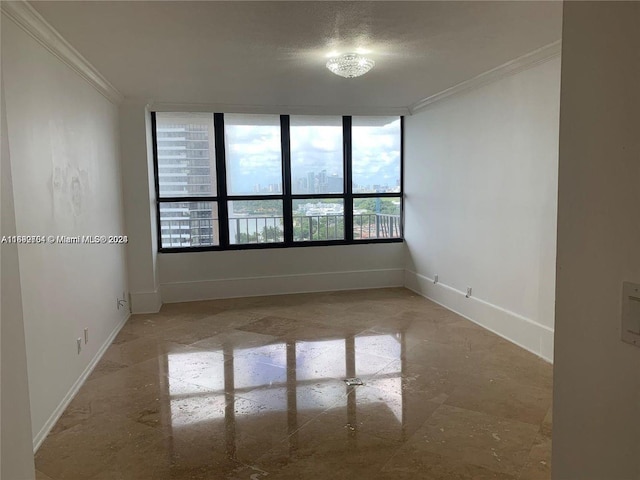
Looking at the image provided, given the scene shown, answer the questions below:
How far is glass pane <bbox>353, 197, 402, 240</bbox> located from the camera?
265 inches

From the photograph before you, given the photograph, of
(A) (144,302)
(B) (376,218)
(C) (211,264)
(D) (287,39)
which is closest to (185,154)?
(C) (211,264)

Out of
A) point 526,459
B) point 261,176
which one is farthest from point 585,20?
point 261,176

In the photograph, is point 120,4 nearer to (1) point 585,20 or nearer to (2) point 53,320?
(2) point 53,320

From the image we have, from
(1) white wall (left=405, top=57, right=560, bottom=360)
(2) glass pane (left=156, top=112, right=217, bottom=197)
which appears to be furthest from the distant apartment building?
(1) white wall (left=405, top=57, right=560, bottom=360)

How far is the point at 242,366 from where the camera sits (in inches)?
150

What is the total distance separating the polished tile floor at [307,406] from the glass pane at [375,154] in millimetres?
2427

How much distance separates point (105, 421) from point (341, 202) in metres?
4.42

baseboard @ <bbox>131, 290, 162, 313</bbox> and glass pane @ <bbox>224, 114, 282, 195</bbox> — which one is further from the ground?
glass pane @ <bbox>224, 114, 282, 195</bbox>

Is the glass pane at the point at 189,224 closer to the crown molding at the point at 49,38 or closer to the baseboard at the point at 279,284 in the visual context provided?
the baseboard at the point at 279,284

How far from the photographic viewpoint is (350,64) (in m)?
3.64

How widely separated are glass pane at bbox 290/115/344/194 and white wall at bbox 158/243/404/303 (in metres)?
0.90

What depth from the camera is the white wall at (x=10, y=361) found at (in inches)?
49.1

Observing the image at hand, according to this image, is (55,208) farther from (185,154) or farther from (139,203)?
(185,154)

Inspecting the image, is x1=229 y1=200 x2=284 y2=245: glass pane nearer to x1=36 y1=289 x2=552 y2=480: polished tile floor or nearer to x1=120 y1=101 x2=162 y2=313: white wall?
x1=120 y1=101 x2=162 y2=313: white wall
